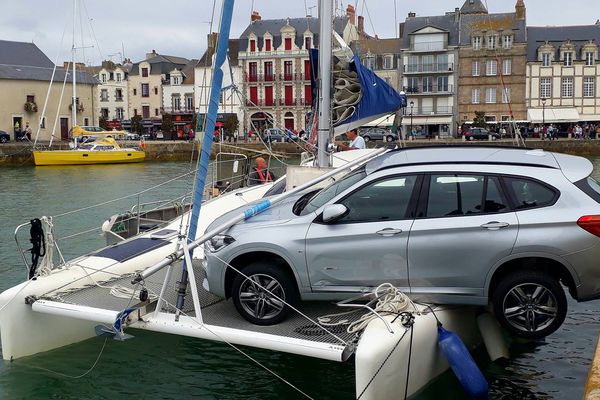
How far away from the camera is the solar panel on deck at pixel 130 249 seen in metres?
10.9

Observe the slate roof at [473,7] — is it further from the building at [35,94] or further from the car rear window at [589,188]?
the car rear window at [589,188]

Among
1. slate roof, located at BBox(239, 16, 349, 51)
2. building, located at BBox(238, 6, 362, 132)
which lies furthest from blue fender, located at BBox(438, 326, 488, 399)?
slate roof, located at BBox(239, 16, 349, 51)

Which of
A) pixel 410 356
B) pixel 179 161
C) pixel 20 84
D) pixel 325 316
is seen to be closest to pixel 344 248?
pixel 325 316

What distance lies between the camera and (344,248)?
7727 millimetres

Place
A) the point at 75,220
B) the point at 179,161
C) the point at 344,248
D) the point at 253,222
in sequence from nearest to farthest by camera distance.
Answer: the point at 344,248
the point at 253,222
the point at 75,220
the point at 179,161

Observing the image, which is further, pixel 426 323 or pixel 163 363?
pixel 163 363

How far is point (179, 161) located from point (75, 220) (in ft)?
125

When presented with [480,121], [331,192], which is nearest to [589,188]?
[331,192]

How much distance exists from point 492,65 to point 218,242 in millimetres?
71538

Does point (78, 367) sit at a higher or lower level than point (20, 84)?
lower

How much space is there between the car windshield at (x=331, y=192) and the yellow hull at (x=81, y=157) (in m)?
48.2

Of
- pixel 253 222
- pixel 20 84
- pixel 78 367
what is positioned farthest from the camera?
pixel 20 84

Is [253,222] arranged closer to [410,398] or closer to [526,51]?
[410,398]

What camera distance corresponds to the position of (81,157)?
54719 millimetres
